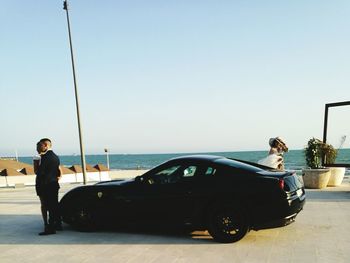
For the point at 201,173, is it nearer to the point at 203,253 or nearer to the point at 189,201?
the point at 189,201

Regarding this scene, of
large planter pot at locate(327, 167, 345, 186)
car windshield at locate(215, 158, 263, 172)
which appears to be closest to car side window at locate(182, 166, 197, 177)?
car windshield at locate(215, 158, 263, 172)

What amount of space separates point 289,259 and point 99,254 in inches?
111

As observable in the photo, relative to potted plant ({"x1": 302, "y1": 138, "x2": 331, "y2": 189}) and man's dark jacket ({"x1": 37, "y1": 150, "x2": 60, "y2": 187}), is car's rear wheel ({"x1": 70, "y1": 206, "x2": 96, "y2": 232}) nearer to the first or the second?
man's dark jacket ({"x1": 37, "y1": 150, "x2": 60, "y2": 187})

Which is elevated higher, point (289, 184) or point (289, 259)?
point (289, 184)

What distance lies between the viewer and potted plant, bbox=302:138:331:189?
1171 centimetres

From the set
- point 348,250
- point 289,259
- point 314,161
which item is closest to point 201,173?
point 289,259

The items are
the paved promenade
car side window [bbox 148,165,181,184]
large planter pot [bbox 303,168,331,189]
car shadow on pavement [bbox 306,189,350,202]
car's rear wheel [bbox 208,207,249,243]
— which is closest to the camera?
the paved promenade

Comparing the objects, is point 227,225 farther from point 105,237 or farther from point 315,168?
point 315,168

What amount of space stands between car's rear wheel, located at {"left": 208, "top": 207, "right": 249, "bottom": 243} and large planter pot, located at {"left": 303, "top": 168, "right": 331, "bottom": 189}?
7.09 metres

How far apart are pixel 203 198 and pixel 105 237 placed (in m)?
1.98

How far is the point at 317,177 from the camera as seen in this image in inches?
462

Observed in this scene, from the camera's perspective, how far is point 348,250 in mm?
5109

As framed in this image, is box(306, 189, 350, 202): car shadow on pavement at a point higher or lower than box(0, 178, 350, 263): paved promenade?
lower

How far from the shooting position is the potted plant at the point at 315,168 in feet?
38.4
